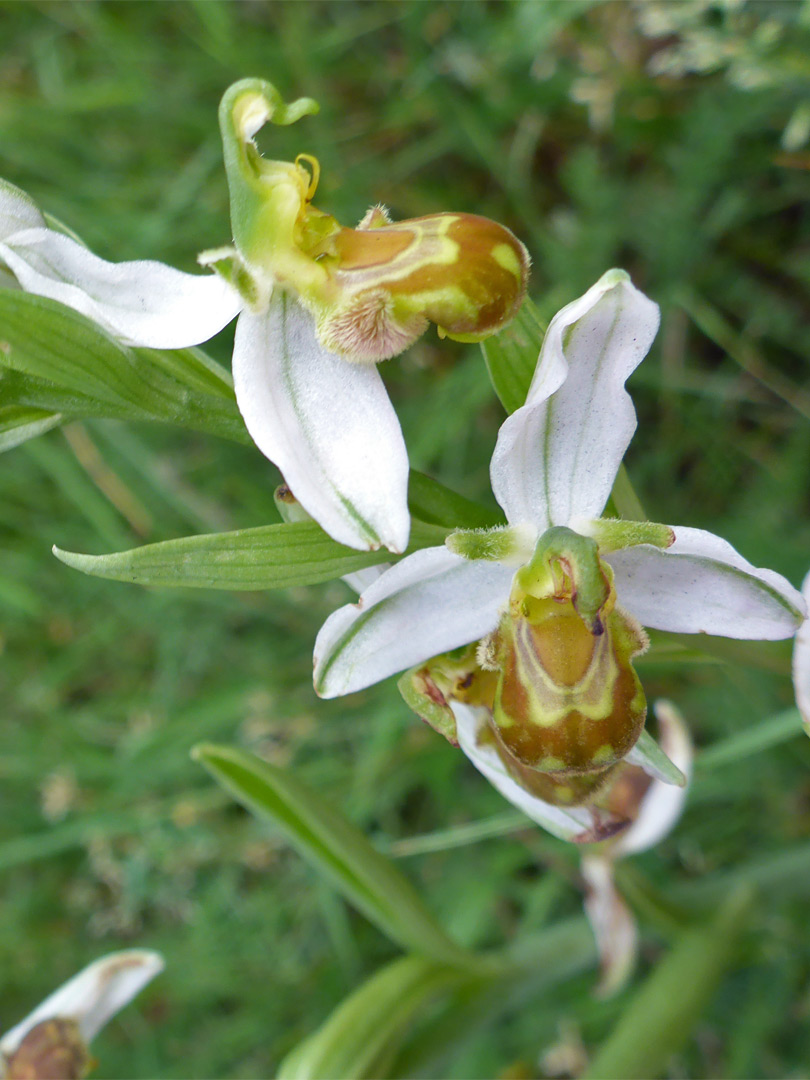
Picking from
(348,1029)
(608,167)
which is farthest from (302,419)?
(608,167)

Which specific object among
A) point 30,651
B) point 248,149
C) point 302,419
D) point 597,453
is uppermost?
point 248,149

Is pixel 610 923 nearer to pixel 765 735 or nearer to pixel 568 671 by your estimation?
pixel 765 735

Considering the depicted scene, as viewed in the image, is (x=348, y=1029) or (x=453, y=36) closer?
(x=348, y=1029)

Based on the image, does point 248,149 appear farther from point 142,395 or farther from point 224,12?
point 224,12

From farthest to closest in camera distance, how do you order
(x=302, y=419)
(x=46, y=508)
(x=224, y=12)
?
1. (x=46, y=508)
2. (x=224, y=12)
3. (x=302, y=419)

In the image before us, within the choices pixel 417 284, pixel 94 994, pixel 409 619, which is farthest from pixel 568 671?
pixel 94 994

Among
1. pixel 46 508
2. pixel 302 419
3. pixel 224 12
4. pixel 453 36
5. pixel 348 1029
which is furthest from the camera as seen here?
pixel 46 508

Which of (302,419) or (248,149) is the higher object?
(248,149)

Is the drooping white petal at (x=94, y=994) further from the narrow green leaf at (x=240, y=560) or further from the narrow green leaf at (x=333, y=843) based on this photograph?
the narrow green leaf at (x=240, y=560)
